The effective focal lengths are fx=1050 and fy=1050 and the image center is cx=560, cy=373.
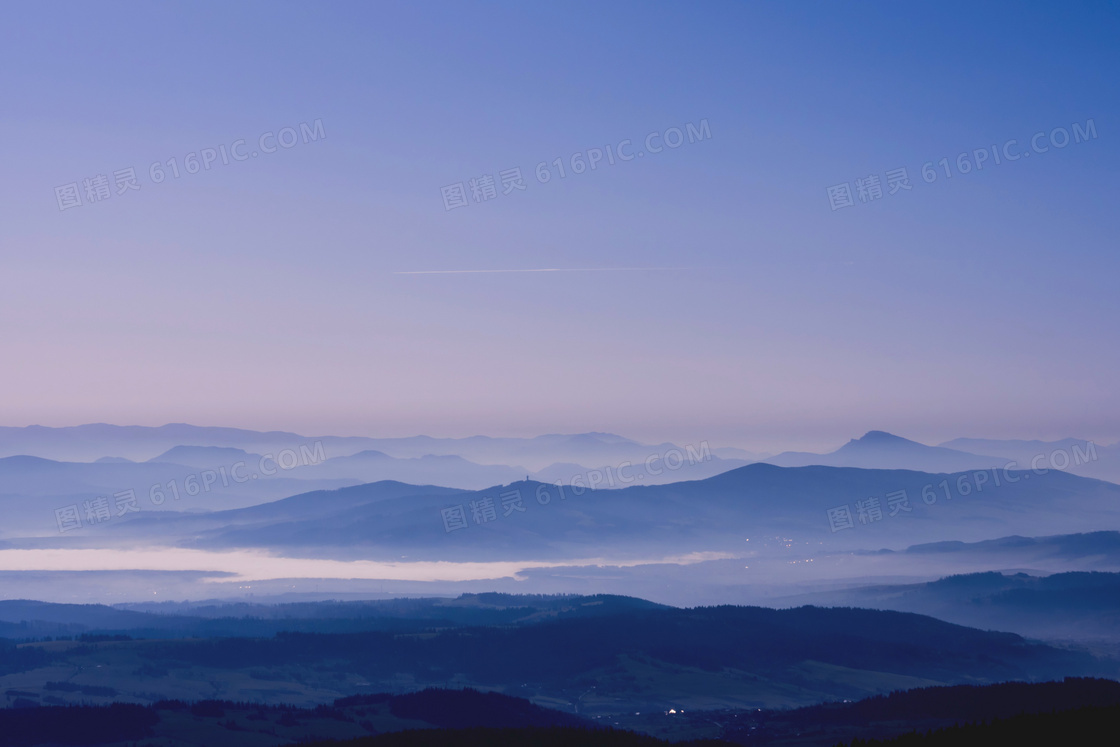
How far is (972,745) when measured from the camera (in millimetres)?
198375

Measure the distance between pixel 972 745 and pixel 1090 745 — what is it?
20.4 metres

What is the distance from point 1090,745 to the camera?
18738cm
